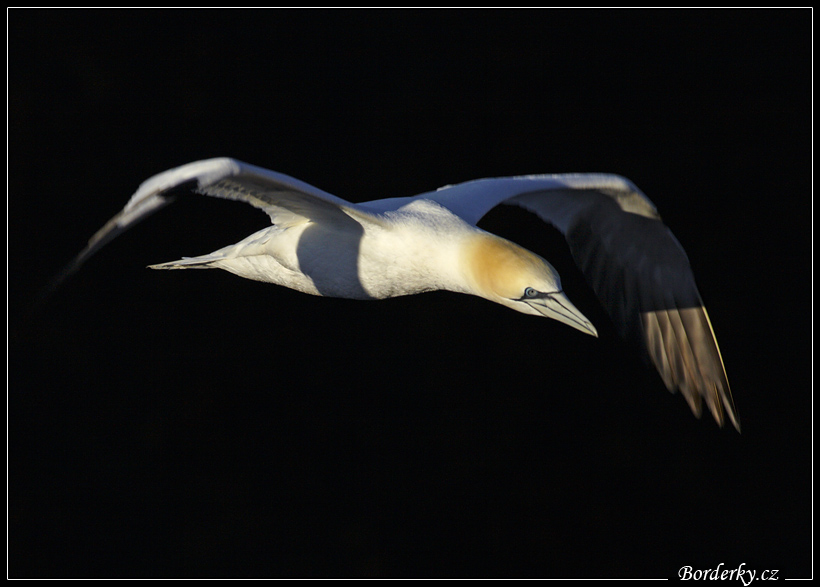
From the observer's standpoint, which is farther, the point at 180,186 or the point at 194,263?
the point at 194,263

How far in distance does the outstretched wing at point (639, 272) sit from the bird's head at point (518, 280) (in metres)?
0.78

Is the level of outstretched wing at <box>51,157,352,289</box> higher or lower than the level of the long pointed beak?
higher

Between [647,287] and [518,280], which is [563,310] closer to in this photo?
[518,280]

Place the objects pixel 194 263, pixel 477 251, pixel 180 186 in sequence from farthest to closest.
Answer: pixel 194 263
pixel 477 251
pixel 180 186

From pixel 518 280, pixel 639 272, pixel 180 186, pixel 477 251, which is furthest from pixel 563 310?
pixel 180 186

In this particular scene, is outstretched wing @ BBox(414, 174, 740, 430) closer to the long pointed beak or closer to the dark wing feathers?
the dark wing feathers

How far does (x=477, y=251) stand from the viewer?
152 inches

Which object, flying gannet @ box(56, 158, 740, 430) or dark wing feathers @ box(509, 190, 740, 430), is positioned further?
dark wing feathers @ box(509, 190, 740, 430)

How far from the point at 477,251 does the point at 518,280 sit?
0.27 meters

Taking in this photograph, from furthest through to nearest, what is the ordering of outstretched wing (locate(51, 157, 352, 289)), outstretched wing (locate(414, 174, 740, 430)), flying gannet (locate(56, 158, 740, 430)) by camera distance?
outstretched wing (locate(414, 174, 740, 430))
flying gannet (locate(56, 158, 740, 430))
outstretched wing (locate(51, 157, 352, 289))

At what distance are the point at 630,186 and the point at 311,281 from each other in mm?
1966

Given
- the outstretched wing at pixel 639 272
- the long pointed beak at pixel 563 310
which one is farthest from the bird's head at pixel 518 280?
the outstretched wing at pixel 639 272

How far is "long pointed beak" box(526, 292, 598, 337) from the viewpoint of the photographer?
3820mm

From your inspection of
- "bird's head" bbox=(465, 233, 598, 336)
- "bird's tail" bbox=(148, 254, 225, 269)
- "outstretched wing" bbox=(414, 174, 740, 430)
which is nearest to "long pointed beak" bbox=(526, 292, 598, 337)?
"bird's head" bbox=(465, 233, 598, 336)
